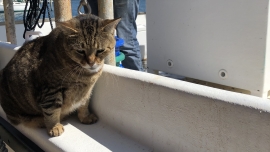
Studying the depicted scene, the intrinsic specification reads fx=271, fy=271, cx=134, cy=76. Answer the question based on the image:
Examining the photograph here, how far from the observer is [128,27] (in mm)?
2416

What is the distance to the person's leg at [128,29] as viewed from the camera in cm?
229

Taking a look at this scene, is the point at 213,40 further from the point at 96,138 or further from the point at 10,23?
the point at 10,23

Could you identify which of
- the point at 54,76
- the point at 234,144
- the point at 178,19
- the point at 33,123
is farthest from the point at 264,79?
the point at 33,123

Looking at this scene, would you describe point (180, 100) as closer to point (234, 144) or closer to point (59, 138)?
point (234, 144)

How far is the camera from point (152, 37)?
7.82ft

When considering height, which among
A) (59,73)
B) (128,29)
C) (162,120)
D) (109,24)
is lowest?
(162,120)

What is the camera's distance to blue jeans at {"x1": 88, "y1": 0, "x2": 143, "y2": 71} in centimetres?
229

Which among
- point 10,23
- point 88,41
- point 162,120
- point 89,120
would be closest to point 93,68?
point 88,41

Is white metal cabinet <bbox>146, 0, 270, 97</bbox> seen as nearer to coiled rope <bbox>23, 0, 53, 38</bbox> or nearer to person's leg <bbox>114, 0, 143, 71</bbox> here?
person's leg <bbox>114, 0, 143, 71</bbox>

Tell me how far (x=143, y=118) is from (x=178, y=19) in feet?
3.68

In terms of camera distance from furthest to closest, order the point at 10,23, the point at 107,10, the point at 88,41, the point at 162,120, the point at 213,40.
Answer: the point at 10,23 → the point at 213,40 → the point at 107,10 → the point at 88,41 → the point at 162,120

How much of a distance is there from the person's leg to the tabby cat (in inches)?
33.7

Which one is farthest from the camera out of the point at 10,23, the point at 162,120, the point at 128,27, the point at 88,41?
the point at 10,23

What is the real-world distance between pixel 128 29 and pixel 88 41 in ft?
3.69
